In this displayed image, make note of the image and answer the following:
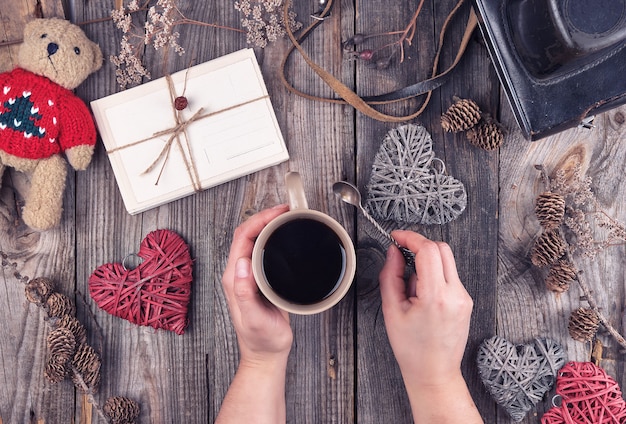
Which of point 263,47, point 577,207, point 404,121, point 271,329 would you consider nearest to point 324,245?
point 271,329

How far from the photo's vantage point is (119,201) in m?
1.05

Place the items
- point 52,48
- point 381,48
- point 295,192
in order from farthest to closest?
point 381,48
point 52,48
point 295,192

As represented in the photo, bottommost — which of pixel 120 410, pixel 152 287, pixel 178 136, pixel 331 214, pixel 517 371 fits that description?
pixel 120 410

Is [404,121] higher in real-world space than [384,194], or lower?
higher

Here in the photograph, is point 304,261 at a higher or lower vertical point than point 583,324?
higher

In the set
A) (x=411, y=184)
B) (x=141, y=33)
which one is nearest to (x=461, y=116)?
(x=411, y=184)

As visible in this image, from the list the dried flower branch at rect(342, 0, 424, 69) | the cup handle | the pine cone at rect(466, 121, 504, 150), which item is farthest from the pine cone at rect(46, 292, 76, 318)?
the pine cone at rect(466, 121, 504, 150)

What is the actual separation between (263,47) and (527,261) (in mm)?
701

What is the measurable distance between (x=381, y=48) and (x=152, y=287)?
67 centimetres

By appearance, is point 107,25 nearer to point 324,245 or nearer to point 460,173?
point 324,245

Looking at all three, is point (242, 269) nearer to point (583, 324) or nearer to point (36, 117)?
point (36, 117)

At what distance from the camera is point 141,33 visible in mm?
1035

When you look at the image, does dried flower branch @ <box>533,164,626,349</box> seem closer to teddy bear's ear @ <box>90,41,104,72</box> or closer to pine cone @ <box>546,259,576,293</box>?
pine cone @ <box>546,259,576,293</box>

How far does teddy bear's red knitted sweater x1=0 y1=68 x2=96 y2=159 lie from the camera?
0.92m
